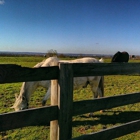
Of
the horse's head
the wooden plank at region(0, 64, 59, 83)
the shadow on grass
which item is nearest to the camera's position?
the wooden plank at region(0, 64, 59, 83)

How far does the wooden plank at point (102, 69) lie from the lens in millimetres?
2268

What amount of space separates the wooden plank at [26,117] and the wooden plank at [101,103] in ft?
1.06

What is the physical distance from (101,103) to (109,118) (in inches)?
134

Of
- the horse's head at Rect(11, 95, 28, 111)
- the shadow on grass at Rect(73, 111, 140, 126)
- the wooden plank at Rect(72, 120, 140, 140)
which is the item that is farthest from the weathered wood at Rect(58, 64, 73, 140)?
the shadow on grass at Rect(73, 111, 140, 126)

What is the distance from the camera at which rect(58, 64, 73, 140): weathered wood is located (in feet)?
6.91

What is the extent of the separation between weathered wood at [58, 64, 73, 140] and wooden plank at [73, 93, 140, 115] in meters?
0.12

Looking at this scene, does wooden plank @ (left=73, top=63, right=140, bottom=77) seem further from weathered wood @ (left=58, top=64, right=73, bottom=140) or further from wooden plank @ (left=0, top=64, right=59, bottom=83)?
wooden plank @ (left=0, top=64, right=59, bottom=83)

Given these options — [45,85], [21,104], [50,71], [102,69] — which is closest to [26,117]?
[50,71]

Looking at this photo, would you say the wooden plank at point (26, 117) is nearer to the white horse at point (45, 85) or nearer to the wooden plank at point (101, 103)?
the wooden plank at point (101, 103)

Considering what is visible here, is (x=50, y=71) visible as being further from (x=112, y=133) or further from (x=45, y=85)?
Answer: (x=45, y=85)

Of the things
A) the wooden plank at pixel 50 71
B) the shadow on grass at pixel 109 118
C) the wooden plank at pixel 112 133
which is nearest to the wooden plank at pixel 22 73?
the wooden plank at pixel 50 71

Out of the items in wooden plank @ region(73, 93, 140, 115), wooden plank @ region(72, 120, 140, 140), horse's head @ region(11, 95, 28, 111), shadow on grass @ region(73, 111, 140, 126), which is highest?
wooden plank @ region(73, 93, 140, 115)

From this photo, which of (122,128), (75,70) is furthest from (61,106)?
(122,128)

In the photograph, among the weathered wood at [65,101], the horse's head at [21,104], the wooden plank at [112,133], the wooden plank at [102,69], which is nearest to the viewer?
the weathered wood at [65,101]
